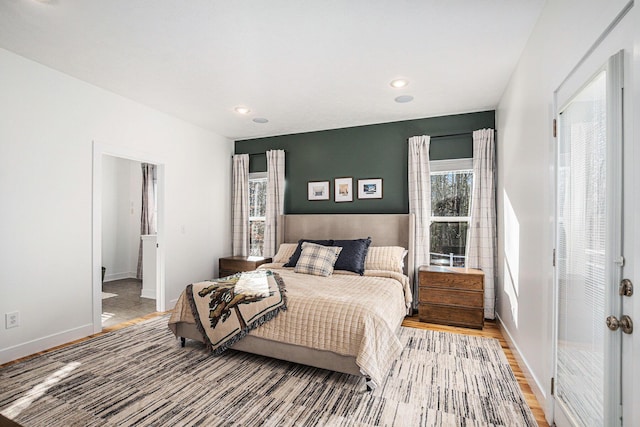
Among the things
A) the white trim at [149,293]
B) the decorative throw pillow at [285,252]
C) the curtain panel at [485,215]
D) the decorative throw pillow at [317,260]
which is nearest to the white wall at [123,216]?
the white trim at [149,293]

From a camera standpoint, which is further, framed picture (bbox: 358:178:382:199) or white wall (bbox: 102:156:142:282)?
white wall (bbox: 102:156:142:282)

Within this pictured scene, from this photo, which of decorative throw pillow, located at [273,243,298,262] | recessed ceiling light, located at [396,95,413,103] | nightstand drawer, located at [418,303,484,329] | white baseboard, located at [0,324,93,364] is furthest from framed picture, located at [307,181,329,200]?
white baseboard, located at [0,324,93,364]

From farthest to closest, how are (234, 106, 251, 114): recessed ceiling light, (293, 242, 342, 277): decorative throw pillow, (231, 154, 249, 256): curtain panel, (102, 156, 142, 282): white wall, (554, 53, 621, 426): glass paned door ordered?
(102, 156, 142, 282): white wall < (231, 154, 249, 256): curtain panel < (234, 106, 251, 114): recessed ceiling light < (293, 242, 342, 277): decorative throw pillow < (554, 53, 621, 426): glass paned door

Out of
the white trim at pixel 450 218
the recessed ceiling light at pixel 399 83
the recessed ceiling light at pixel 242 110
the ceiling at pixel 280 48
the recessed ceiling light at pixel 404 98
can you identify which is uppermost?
the ceiling at pixel 280 48

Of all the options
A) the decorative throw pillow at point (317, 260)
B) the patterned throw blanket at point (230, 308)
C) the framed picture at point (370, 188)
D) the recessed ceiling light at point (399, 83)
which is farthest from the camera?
the framed picture at point (370, 188)

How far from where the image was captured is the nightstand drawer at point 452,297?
3609mm

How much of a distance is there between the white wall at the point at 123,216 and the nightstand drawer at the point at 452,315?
577 cm

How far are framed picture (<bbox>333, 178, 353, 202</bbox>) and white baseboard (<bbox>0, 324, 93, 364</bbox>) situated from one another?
135 inches

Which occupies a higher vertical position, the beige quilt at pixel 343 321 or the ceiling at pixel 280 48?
the ceiling at pixel 280 48

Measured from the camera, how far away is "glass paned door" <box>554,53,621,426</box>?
1270 millimetres

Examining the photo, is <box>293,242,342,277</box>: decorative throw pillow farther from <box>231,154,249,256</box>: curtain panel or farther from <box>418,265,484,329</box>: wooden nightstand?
<box>231,154,249,256</box>: curtain panel

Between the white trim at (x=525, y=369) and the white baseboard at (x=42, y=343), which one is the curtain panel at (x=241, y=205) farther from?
the white trim at (x=525, y=369)

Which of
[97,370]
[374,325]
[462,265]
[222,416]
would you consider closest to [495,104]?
[462,265]

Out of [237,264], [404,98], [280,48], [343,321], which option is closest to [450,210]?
[404,98]
